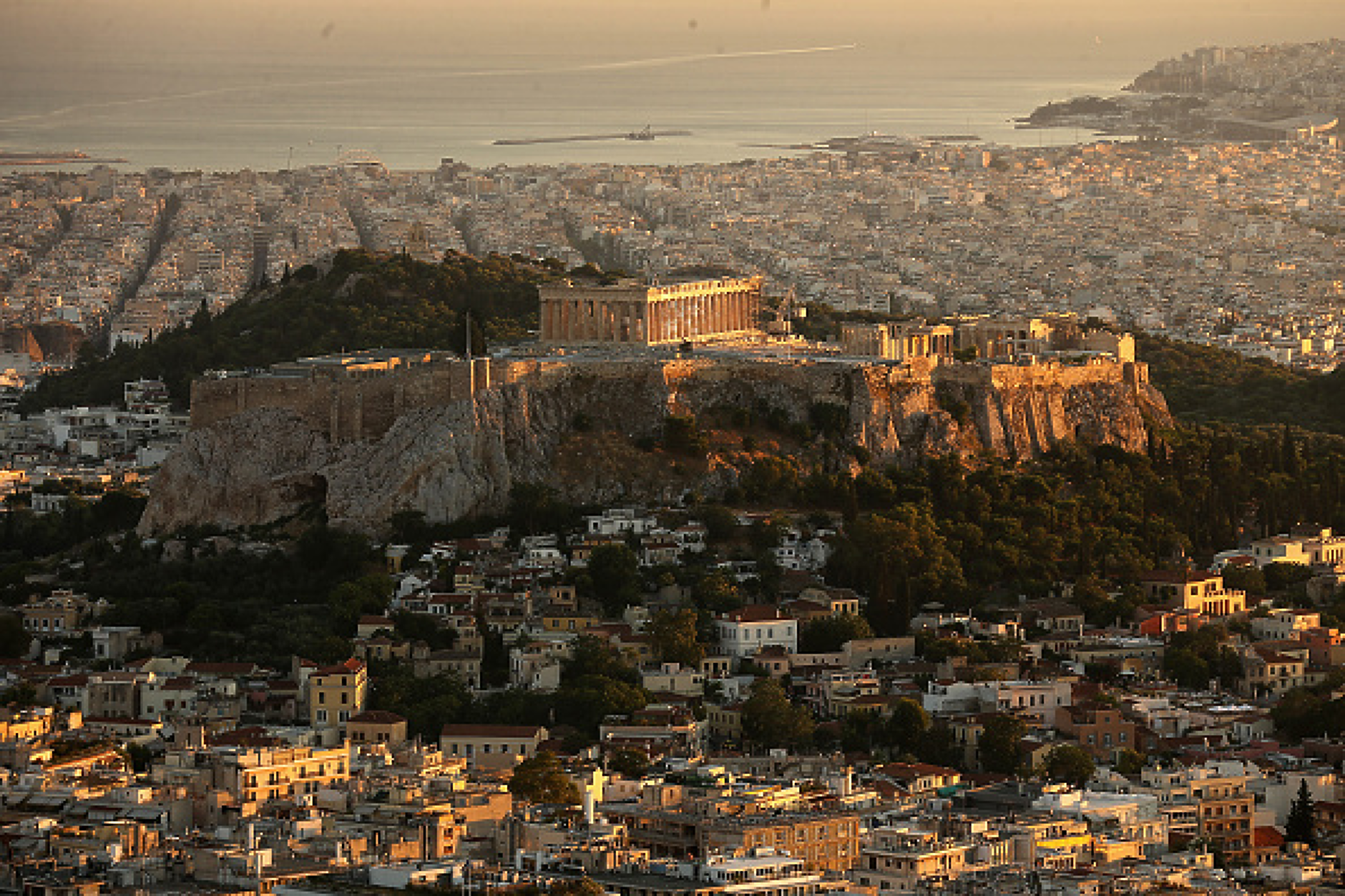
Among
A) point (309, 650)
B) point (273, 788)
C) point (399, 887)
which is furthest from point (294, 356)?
Answer: point (399, 887)

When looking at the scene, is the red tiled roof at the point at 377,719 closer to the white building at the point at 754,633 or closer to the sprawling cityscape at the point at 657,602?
the sprawling cityscape at the point at 657,602

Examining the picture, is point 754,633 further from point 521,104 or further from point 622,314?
point 521,104

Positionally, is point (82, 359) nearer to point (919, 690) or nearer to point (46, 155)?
point (919, 690)

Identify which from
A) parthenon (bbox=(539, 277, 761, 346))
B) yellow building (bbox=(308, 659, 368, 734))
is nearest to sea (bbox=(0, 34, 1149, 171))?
parthenon (bbox=(539, 277, 761, 346))

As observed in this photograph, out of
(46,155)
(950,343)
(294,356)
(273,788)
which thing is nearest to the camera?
(273,788)

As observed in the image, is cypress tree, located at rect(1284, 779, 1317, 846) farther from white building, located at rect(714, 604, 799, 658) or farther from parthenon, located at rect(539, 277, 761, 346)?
parthenon, located at rect(539, 277, 761, 346)

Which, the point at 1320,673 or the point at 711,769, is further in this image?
the point at 1320,673

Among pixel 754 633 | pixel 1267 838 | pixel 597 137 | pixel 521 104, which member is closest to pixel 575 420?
pixel 754 633

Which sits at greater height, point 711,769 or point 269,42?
point 269,42

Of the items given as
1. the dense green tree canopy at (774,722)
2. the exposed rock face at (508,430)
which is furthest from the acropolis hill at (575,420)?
the dense green tree canopy at (774,722)
